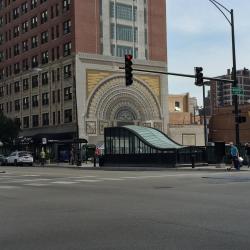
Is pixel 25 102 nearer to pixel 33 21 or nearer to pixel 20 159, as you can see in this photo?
pixel 33 21

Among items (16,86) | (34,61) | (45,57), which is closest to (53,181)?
(45,57)

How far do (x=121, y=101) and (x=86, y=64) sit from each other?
288 inches

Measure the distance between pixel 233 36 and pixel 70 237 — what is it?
87.7 feet

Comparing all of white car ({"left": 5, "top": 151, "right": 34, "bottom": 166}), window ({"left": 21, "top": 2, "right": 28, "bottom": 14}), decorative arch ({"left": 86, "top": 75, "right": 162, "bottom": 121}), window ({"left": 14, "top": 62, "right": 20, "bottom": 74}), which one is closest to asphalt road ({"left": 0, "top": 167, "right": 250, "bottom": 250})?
white car ({"left": 5, "top": 151, "right": 34, "bottom": 166})

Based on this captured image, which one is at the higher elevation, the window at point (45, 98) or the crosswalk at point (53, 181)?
the window at point (45, 98)

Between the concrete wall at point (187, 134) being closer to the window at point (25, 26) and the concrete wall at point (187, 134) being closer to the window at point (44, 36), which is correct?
the window at point (44, 36)

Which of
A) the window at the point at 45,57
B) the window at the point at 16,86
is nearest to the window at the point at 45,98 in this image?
the window at the point at 45,57

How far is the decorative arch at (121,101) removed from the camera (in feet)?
238

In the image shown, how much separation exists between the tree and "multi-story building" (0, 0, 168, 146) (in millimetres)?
3478

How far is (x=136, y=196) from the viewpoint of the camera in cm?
1662

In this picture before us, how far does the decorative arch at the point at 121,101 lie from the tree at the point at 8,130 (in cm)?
1045

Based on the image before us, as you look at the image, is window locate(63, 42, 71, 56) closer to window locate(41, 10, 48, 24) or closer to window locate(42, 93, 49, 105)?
window locate(41, 10, 48, 24)

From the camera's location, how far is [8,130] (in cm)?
7244

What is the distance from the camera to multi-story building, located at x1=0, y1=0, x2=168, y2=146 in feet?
236
